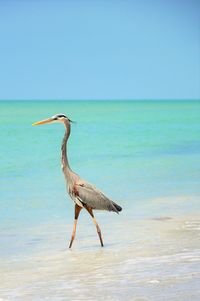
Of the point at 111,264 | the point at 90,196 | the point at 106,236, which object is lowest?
the point at 106,236

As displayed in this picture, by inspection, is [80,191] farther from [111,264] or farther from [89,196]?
[111,264]

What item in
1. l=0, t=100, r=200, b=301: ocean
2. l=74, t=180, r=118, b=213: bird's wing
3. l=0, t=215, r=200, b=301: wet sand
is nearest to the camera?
l=0, t=215, r=200, b=301: wet sand

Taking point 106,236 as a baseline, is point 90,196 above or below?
above

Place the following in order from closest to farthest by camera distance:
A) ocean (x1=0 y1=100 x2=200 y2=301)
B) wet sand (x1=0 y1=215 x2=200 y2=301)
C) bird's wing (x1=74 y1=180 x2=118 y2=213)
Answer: wet sand (x1=0 y1=215 x2=200 y2=301)
ocean (x1=0 y1=100 x2=200 y2=301)
bird's wing (x1=74 y1=180 x2=118 y2=213)

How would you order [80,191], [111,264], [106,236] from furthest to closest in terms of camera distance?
1. [106,236]
2. [80,191]
3. [111,264]

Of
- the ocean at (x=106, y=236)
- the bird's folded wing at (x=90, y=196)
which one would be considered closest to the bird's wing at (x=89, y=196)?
the bird's folded wing at (x=90, y=196)

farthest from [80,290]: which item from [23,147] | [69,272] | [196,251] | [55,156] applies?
[23,147]

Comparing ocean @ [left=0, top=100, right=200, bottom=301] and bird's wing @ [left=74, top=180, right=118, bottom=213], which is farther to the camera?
bird's wing @ [left=74, top=180, right=118, bottom=213]

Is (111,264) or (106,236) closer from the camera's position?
(111,264)

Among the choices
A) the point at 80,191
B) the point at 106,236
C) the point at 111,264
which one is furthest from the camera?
the point at 106,236

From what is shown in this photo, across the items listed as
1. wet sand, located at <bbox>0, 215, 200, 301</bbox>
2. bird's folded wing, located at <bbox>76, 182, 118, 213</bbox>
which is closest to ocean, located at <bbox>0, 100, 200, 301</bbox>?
wet sand, located at <bbox>0, 215, 200, 301</bbox>

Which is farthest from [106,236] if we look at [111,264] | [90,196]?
[111,264]

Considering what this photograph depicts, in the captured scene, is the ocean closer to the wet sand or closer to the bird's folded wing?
the wet sand

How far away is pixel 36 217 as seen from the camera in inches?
382
